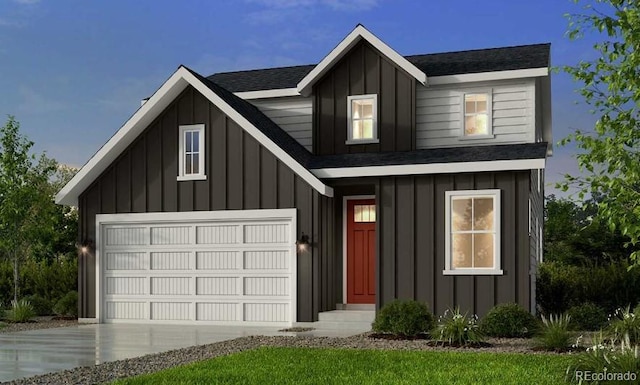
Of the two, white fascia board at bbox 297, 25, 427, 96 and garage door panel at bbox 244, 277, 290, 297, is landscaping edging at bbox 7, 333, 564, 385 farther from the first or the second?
white fascia board at bbox 297, 25, 427, 96

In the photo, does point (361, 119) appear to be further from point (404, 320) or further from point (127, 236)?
point (404, 320)

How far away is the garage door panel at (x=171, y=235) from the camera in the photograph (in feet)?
62.6

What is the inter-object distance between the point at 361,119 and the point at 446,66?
2.41m

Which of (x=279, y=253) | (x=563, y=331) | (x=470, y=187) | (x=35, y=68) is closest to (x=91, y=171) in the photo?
(x=279, y=253)

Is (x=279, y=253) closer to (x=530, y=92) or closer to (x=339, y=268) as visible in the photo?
(x=339, y=268)

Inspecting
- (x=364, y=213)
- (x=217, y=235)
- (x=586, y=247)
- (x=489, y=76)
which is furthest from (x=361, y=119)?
(x=586, y=247)

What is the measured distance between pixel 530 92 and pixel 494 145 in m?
1.53

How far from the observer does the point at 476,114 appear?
63.1 feet

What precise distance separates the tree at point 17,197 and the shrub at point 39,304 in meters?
0.45

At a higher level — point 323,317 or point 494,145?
point 494,145

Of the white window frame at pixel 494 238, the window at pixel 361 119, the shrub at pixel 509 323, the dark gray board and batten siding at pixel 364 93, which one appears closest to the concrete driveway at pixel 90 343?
the white window frame at pixel 494 238

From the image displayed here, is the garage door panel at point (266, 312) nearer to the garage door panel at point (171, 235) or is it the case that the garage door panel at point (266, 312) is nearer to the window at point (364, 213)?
the garage door panel at point (171, 235)

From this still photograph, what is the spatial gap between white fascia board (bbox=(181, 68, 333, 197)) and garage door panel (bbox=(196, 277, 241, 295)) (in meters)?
2.86

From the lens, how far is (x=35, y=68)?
102 ft
